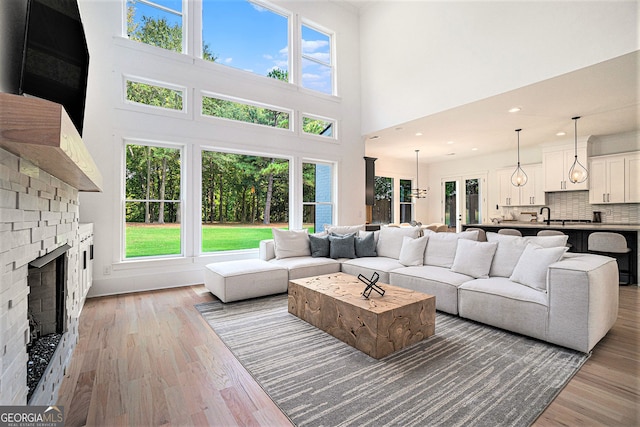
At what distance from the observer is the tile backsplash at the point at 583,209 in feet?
20.1

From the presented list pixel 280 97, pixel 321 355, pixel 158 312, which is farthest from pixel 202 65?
pixel 321 355

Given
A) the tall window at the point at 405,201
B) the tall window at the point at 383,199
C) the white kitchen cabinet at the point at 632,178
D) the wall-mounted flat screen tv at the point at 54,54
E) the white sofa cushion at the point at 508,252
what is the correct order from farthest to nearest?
the tall window at the point at 405,201, the tall window at the point at 383,199, the white kitchen cabinet at the point at 632,178, the white sofa cushion at the point at 508,252, the wall-mounted flat screen tv at the point at 54,54

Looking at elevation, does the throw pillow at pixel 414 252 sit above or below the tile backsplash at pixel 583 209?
below

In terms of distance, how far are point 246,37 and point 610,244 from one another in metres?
7.03

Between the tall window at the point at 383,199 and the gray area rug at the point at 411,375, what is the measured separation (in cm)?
676

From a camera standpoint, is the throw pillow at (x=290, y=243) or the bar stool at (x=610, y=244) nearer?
the bar stool at (x=610, y=244)

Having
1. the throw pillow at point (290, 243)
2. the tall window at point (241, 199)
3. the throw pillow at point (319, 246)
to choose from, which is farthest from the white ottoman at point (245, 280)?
the tall window at point (241, 199)

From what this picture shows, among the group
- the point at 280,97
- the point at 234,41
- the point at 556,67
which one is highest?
the point at 234,41

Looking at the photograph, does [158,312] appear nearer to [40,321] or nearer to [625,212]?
[40,321]

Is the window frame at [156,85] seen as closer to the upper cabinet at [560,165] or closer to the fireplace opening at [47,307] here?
the fireplace opening at [47,307]

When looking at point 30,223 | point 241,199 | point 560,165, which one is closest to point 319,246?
point 241,199

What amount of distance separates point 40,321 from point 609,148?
9677 millimetres

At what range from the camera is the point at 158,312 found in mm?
3340

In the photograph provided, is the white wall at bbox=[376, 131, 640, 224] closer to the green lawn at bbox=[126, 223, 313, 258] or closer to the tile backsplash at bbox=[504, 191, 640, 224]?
the tile backsplash at bbox=[504, 191, 640, 224]
